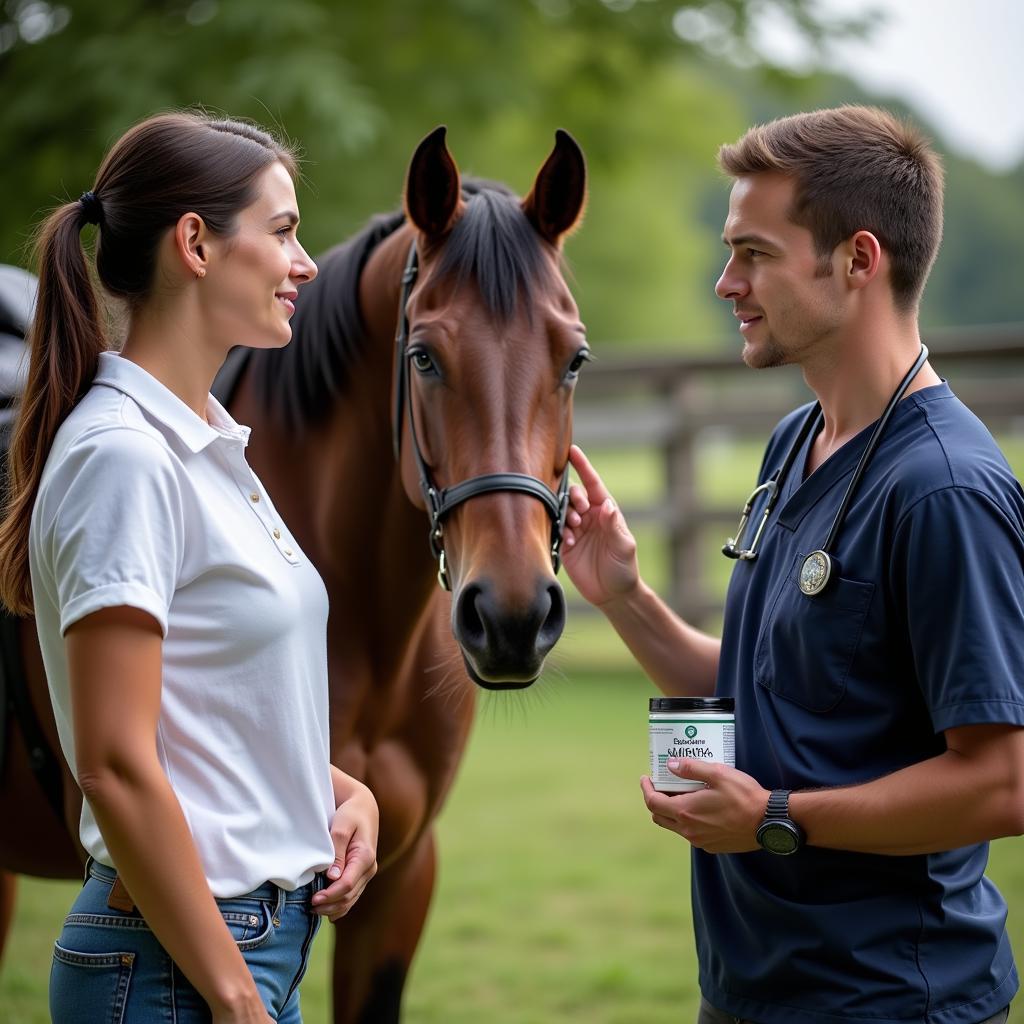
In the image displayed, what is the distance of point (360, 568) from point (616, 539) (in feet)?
1.97

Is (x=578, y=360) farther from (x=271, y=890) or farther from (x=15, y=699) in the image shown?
(x=15, y=699)

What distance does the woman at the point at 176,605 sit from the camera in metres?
1.29

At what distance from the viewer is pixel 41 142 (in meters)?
7.44

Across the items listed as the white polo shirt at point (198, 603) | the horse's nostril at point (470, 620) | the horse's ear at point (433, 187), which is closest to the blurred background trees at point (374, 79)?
the horse's ear at point (433, 187)

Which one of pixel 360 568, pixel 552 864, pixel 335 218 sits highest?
pixel 335 218

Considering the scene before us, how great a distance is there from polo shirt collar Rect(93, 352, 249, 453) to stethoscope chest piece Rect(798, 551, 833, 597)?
0.83 m

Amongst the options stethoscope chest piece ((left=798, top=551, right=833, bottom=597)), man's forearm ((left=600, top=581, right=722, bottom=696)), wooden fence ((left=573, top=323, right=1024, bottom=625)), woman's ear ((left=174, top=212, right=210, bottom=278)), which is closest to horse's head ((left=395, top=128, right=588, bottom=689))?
man's forearm ((left=600, top=581, right=722, bottom=696))

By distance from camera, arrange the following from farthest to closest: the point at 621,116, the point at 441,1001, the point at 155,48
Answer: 1. the point at 621,116
2. the point at 155,48
3. the point at 441,1001

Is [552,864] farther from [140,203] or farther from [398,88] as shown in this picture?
[398,88]

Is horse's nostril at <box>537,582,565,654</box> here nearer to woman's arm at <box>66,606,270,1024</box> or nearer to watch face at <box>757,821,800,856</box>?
watch face at <box>757,821,800,856</box>

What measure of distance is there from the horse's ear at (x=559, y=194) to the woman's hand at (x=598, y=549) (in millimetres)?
464

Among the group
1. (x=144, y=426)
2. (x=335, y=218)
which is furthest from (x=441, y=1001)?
(x=335, y=218)

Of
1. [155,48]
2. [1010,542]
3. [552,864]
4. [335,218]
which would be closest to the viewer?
[1010,542]

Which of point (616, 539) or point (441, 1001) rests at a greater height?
point (616, 539)
